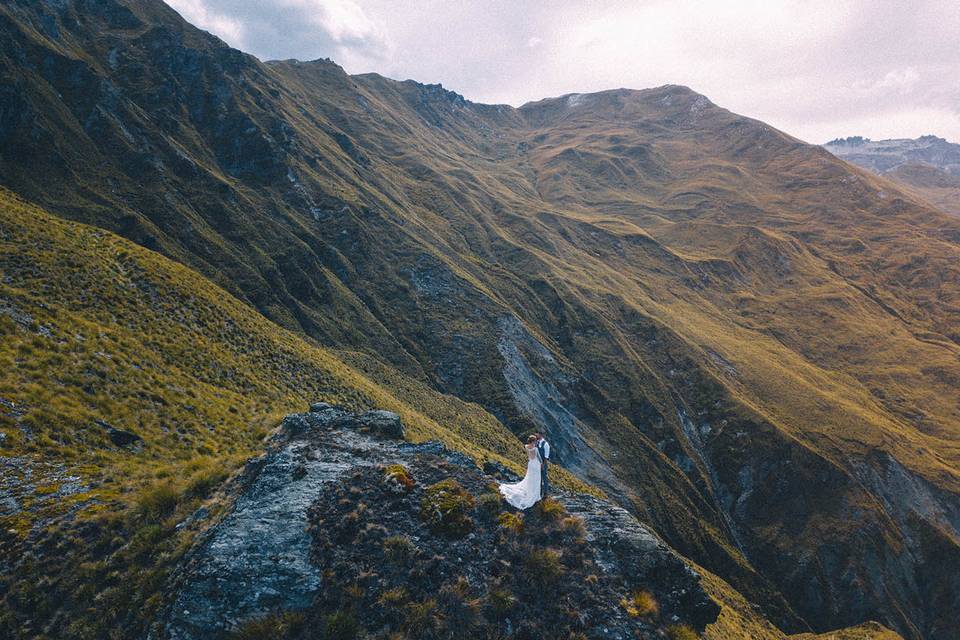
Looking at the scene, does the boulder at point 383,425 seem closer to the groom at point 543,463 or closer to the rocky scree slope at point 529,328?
the groom at point 543,463

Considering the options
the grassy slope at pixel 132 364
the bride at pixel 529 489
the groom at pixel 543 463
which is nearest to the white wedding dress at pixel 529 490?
the bride at pixel 529 489

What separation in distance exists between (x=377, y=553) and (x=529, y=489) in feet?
18.4

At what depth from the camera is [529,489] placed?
645 inches

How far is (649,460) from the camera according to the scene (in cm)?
8556

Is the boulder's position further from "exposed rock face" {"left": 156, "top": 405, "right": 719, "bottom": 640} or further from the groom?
the groom

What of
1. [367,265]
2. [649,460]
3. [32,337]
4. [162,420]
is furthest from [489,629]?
[367,265]

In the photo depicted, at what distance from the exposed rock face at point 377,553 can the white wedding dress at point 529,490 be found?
24.0 inches

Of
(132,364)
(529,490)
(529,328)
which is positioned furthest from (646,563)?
(529,328)

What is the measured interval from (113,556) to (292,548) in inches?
216

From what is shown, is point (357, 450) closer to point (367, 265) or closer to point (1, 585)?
point (1, 585)

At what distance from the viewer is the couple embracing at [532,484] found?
16172 millimetres

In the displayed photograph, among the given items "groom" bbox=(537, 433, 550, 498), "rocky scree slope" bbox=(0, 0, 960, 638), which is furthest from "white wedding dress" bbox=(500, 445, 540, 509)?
"rocky scree slope" bbox=(0, 0, 960, 638)

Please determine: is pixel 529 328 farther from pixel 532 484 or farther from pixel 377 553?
pixel 377 553

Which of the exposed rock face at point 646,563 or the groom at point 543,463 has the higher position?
the groom at point 543,463
